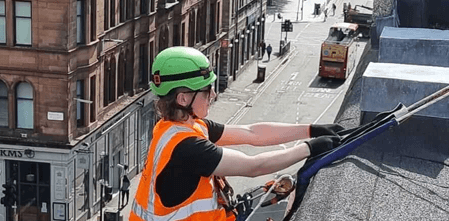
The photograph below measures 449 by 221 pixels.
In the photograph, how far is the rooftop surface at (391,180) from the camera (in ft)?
18.2

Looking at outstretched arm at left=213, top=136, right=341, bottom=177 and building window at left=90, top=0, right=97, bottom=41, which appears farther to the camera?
building window at left=90, top=0, right=97, bottom=41

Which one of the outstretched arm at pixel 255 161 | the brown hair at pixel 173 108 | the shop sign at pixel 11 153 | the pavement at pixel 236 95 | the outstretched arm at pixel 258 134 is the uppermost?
the brown hair at pixel 173 108

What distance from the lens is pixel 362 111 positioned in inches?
289

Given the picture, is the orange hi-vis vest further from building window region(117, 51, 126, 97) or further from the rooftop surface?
building window region(117, 51, 126, 97)

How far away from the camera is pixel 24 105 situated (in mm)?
40625

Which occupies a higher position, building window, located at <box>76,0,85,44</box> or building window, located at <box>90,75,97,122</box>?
building window, located at <box>76,0,85,44</box>

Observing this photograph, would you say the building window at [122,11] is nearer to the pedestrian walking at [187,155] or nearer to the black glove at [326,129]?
the black glove at [326,129]

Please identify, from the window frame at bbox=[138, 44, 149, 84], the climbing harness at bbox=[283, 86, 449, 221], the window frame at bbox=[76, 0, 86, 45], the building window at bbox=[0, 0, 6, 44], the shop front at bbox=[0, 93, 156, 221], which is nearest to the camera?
the climbing harness at bbox=[283, 86, 449, 221]

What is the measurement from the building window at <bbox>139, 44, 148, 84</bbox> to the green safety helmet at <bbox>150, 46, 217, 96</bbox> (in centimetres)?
4402

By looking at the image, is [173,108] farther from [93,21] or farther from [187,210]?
[93,21]

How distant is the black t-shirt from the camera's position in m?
6.39

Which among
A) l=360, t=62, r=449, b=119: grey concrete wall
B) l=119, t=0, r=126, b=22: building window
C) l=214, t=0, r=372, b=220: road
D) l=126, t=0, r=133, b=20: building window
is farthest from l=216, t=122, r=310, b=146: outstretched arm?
l=126, t=0, r=133, b=20: building window

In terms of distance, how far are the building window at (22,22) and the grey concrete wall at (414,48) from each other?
32019 millimetres

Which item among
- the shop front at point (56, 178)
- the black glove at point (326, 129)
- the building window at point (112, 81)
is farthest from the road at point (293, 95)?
the black glove at point (326, 129)
